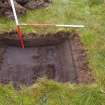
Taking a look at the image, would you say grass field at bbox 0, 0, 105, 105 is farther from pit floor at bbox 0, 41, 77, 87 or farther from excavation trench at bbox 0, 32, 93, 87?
pit floor at bbox 0, 41, 77, 87

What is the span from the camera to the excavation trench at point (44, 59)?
4598 mm

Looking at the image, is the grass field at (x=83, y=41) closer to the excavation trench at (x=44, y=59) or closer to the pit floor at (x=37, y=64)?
the excavation trench at (x=44, y=59)

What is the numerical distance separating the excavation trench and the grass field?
14 cm

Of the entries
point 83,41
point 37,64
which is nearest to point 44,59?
point 37,64

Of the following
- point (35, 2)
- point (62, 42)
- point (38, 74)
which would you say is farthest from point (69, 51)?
point (35, 2)

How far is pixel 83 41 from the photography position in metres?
5.18

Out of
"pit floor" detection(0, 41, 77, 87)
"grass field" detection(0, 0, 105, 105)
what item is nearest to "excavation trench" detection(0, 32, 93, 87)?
"pit floor" detection(0, 41, 77, 87)

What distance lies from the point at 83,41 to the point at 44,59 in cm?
69

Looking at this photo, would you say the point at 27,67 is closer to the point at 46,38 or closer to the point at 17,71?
the point at 17,71

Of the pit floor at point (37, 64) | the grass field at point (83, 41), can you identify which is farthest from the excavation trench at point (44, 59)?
the grass field at point (83, 41)

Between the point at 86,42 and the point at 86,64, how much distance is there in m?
0.55

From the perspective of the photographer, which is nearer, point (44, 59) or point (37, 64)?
point (37, 64)

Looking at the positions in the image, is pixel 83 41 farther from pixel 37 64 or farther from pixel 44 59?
pixel 37 64

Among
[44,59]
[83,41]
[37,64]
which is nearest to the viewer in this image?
[37,64]
